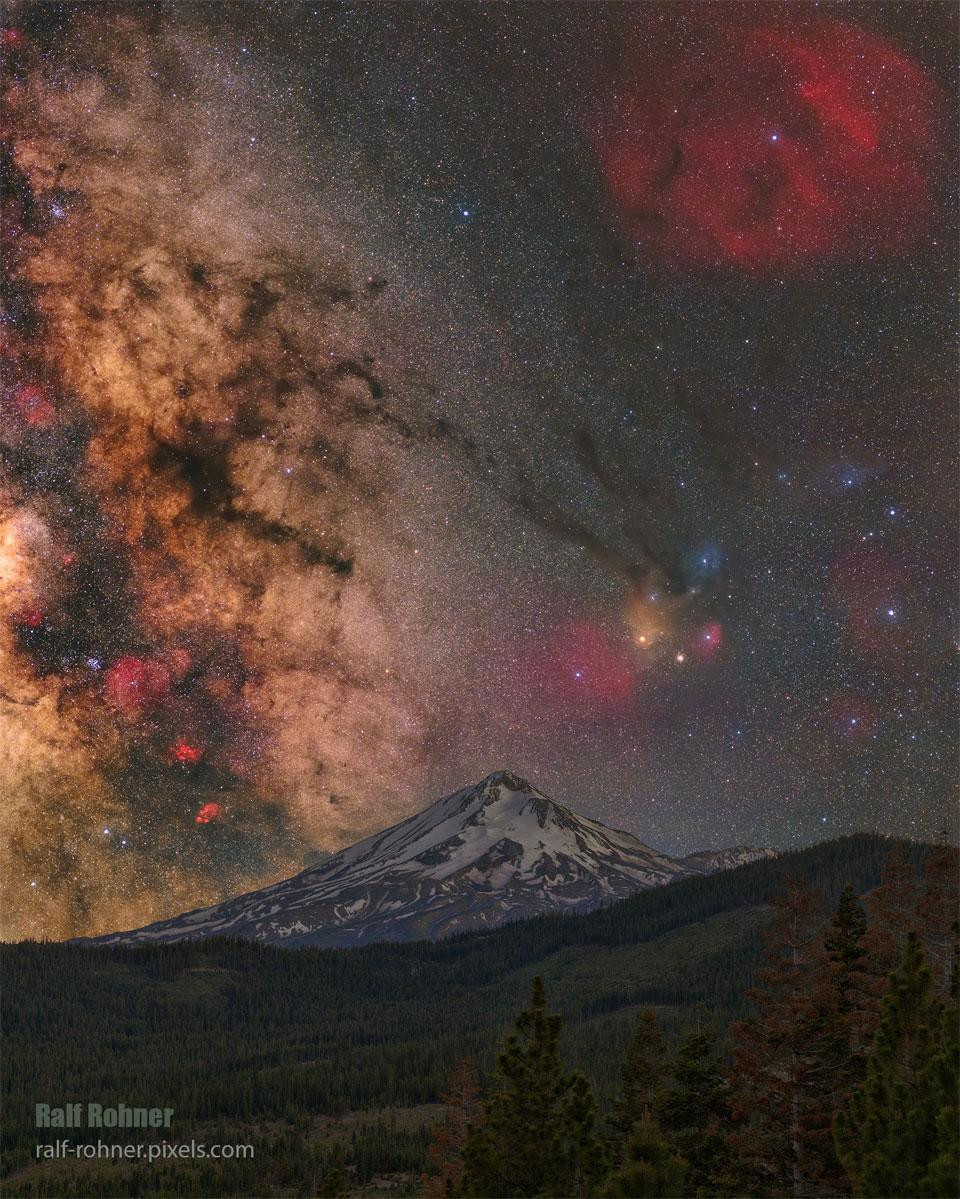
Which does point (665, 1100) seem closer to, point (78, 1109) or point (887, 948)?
point (887, 948)

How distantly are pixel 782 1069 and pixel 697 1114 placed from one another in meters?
7.02

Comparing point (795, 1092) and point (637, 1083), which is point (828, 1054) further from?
point (637, 1083)

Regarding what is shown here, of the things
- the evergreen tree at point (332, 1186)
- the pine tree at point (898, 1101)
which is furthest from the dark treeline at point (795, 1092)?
the evergreen tree at point (332, 1186)

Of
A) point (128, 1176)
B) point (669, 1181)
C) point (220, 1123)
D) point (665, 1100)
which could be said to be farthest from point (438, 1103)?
point (669, 1181)

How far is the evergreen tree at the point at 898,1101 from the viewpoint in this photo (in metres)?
28.5

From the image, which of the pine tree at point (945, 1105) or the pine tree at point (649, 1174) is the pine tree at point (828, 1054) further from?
the pine tree at point (945, 1105)

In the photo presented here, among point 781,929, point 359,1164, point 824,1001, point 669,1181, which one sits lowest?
point 359,1164

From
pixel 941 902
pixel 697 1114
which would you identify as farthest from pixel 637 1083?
pixel 941 902

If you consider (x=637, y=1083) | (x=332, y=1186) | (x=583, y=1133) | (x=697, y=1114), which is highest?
(x=583, y=1133)

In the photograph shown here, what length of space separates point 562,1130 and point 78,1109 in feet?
568

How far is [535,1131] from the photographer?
3688 centimetres

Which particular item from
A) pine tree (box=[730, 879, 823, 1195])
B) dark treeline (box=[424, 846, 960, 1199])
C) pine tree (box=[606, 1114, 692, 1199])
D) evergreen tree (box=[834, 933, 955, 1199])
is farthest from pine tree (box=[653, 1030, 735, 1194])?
pine tree (box=[606, 1114, 692, 1199])

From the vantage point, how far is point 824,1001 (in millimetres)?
43469

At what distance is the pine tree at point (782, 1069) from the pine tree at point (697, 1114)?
1.54 m
